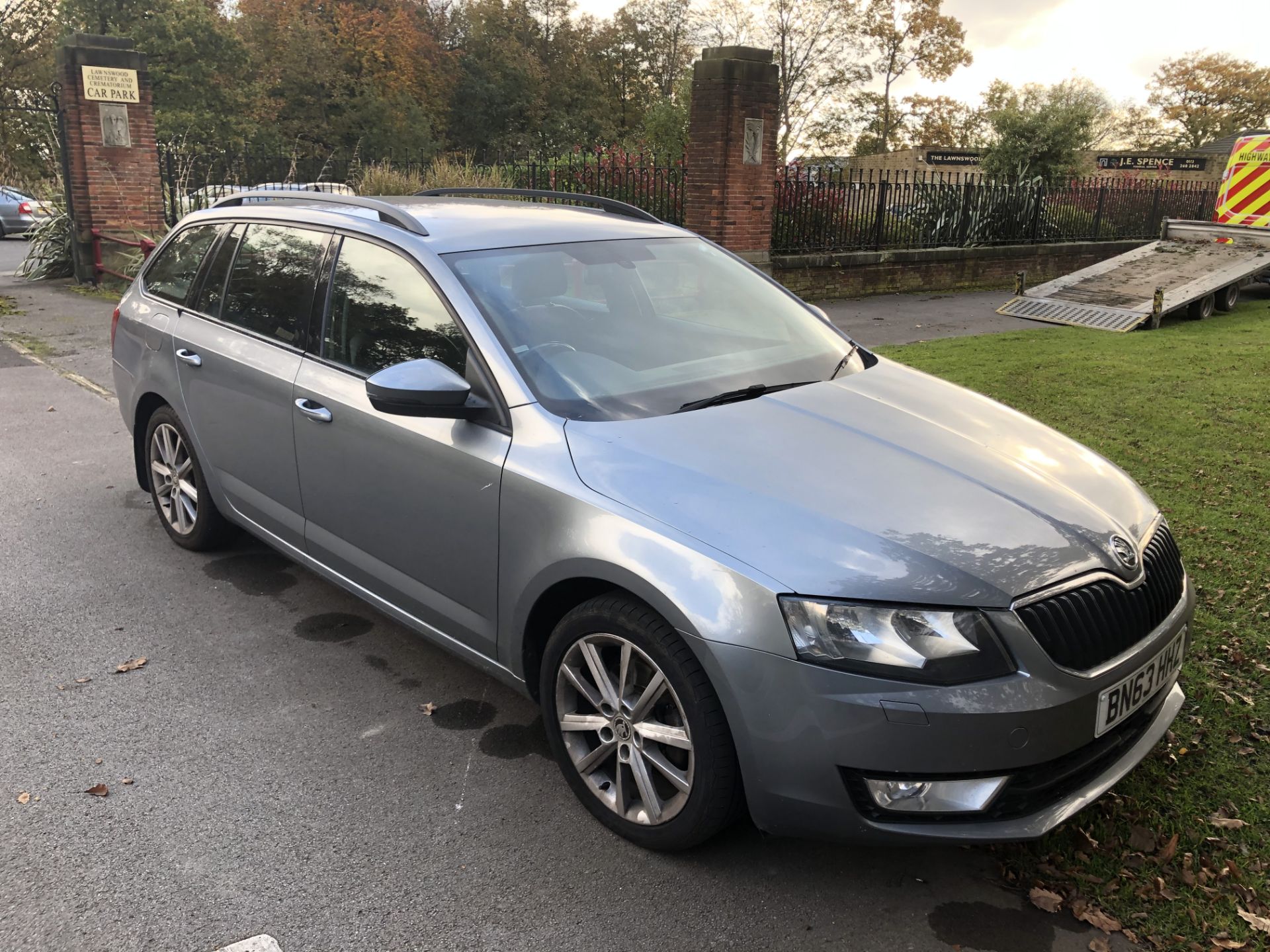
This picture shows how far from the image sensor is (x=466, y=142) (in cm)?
5759

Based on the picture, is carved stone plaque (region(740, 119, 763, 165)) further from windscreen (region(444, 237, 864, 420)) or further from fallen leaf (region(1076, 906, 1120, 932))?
fallen leaf (region(1076, 906, 1120, 932))

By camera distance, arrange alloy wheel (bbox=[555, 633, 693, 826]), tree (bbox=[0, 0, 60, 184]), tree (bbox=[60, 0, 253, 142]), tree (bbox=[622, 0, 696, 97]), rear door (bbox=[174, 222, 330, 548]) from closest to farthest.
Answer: alloy wheel (bbox=[555, 633, 693, 826]) < rear door (bbox=[174, 222, 330, 548]) < tree (bbox=[0, 0, 60, 184]) < tree (bbox=[60, 0, 253, 142]) < tree (bbox=[622, 0, 696, 97])

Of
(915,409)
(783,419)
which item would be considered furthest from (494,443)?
(915,409)

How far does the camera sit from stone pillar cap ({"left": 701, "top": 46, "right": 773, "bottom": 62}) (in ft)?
43.7

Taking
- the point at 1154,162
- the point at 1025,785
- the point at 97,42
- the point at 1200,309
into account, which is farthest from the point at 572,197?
the point at 1154,162

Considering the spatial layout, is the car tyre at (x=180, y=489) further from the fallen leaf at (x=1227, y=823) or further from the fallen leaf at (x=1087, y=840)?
the fallen leaf at (x=1227, y=823)

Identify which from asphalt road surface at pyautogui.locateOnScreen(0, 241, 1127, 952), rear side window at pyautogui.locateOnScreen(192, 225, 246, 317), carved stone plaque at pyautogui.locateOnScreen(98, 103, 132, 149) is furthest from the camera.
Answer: carved stone plaque at pyautogui.locateOnScreen(98, 103, 132, 149)

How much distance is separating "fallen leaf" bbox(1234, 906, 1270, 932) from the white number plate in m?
0.56

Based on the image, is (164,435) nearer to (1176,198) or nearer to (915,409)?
(915,409)

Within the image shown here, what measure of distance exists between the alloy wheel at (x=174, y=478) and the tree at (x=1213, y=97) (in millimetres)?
62055

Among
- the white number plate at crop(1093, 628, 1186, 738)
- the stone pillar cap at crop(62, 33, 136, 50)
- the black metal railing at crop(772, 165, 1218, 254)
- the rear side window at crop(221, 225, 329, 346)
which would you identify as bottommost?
the white number plate at crop(1093, 628, 1186, 738)

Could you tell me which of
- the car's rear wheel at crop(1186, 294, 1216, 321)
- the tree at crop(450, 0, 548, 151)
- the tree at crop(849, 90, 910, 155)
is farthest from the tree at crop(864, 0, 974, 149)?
the car's rear wheel at crop(1186, 294, 1216, 321)

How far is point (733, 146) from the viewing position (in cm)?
1347

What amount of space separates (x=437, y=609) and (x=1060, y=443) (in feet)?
7.17
